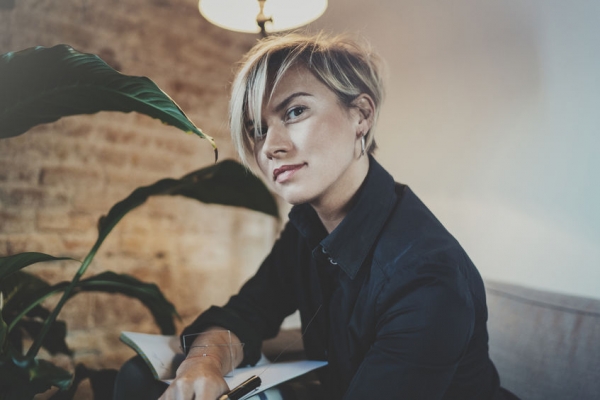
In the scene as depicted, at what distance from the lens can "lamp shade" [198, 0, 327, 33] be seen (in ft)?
3.54

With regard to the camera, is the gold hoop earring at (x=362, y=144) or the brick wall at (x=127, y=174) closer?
the gold hoop earring at (x=362, y=144)

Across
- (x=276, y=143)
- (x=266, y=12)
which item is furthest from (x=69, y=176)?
(x=276, y=143)

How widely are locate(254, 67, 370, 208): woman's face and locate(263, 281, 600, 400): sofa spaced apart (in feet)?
1.35

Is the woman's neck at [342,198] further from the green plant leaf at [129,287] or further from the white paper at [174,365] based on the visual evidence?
the green plant leaf at [129,287]

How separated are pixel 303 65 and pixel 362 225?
33cm

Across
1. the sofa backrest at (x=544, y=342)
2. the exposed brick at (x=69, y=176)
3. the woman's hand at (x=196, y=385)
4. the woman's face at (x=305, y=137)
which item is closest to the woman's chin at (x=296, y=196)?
the woman's face at (x=305, y=137)

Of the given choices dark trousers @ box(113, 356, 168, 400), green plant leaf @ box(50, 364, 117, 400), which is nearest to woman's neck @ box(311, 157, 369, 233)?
dark trousers @ box(113, 356, 168, 400)

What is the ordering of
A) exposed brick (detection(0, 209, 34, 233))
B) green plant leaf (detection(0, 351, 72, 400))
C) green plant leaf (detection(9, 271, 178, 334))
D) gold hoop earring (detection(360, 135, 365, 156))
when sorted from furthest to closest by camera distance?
exposed brick (detection(0, 209, 34, 233)) → green plant leaf (detection(9, 271, 178, 334)) → gold hoop earring (detection(360, 135, 365, 156)) → green plant leaf (detection(0, 351, 72, 400))

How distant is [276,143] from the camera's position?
0.81 metres

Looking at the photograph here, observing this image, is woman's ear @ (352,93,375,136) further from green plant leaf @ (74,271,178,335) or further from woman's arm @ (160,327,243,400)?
green plant leaf @ (74,271,178,335)

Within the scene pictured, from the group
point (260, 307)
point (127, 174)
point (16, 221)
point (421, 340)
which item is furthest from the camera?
point (127, 174)

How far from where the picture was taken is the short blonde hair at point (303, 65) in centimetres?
82

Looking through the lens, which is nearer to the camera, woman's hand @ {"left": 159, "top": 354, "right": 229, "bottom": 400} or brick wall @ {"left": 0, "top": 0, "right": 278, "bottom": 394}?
woman's hand @ {"left": 159, "top": 354, "right": 229, "bottom": 400}

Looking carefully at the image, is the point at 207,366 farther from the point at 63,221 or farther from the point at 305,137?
the point at 63,221
